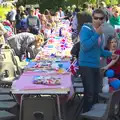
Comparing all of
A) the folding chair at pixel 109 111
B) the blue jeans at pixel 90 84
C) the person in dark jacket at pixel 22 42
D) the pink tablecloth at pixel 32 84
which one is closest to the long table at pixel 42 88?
the pink tablecloth at pixel 32 84

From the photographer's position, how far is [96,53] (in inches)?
251

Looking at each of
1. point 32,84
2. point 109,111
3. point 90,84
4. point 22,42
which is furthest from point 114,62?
point 22,42

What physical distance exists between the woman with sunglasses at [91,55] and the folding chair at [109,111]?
42 centimetres

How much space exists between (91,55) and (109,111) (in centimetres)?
102

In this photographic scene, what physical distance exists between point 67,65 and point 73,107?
72cm

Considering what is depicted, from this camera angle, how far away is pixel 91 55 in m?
6.33

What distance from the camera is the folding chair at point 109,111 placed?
5.54m

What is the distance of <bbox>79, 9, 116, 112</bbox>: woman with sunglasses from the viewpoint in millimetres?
6082

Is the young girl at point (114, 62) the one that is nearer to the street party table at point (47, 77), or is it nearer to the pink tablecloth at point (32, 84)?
the street party table at point (47, 77)

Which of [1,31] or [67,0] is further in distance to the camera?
[67,0]

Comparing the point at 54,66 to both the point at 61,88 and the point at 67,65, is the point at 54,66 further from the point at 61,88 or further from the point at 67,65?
the point at 61,88

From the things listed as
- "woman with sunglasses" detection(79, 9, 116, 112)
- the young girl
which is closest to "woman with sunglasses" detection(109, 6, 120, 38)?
the young girl

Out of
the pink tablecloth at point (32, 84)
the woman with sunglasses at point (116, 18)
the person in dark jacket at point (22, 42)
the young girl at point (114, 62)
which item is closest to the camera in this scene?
the pink tablecloth at point (32, 84)

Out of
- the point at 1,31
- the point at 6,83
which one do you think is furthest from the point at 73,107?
the point at 1,31
